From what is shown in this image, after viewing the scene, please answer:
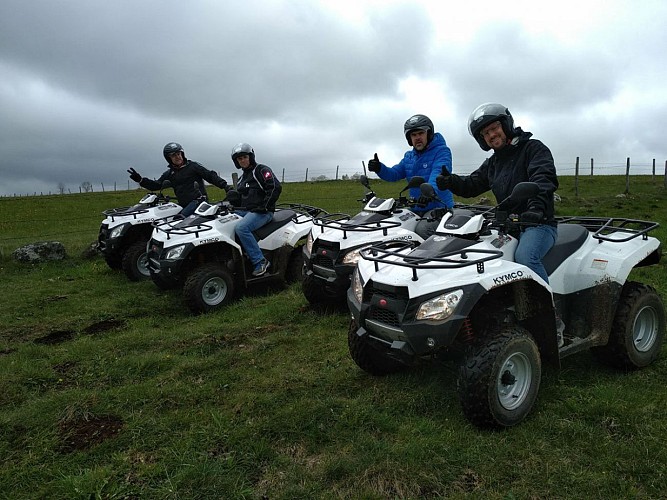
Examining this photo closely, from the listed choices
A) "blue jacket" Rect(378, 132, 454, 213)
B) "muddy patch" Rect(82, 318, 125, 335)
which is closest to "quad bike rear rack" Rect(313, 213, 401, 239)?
"blue jacket" Rect(378, 132, 454, 213)

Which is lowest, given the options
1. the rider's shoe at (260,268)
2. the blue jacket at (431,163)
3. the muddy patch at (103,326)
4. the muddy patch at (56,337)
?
the muddy patch at (56,337)

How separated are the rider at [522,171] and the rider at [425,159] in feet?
5.63

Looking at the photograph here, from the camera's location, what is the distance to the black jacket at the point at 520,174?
405cm

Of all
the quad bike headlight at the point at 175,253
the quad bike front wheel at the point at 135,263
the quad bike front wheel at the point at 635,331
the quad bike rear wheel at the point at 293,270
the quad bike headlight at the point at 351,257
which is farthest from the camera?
the quad bike front wheel at the point at 135,263

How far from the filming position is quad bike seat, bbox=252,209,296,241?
8.12m

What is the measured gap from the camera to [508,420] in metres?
3.58

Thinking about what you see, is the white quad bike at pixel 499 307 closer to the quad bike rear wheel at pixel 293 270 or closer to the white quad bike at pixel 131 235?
the quad bike rear wheel at pixel 293 270

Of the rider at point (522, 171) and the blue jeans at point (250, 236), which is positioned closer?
the rider at point (522, 171)

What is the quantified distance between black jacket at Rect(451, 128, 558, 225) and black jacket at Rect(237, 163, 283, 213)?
3872 mm

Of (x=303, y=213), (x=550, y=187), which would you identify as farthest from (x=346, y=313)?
(x=550, y=187)

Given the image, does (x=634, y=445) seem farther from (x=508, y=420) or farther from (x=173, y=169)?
(x=173, y=169)

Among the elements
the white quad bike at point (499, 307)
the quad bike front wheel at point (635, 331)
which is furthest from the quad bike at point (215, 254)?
the quad bike front wheel at point (635, 331)

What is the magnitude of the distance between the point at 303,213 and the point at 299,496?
20.5ft

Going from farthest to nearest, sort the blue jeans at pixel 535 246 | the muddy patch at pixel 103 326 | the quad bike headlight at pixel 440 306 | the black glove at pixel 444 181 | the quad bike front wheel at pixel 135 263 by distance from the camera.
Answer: the quad bike front wheel at pixel 135 263, the muddy patch at pixel 103 326, the black glove at pixel 444 181, the blue jeans at pixel 535 246, the quad bike headlight at pixel 440 306
